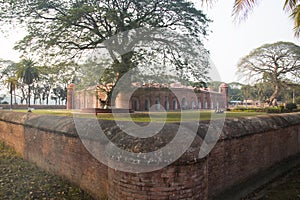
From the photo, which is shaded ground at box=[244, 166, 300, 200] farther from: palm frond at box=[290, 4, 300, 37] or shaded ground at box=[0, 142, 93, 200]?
palm frond at box=[290, 4, 300, 37]

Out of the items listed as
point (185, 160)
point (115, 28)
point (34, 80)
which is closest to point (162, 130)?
point (185, 160)

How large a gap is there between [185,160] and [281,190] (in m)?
3.16

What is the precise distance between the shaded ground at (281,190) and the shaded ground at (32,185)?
3249 mm

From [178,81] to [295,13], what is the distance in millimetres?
5030

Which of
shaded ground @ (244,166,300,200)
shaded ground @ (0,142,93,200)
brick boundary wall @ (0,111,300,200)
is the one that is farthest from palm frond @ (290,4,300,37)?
shaded ground @ (0,142,93,200)

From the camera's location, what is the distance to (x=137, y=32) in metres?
9.65

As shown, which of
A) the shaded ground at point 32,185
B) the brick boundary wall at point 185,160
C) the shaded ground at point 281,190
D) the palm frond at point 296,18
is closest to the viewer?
the brick boundary wall at point 185,160

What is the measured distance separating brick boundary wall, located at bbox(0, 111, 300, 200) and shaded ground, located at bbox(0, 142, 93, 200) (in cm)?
Answer: 17

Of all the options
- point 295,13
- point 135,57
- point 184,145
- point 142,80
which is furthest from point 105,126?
point 295,13

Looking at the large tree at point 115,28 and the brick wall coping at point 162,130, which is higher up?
the large tree at point 115,28

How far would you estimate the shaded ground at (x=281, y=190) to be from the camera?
4.39m

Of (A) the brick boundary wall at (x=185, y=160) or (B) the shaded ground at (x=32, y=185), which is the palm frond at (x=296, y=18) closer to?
(A) the brick boundary wall at (x=185, y=160)

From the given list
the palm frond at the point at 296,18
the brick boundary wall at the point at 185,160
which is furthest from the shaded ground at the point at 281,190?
the palm frond at the point at 296,18

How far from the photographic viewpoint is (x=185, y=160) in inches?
112
